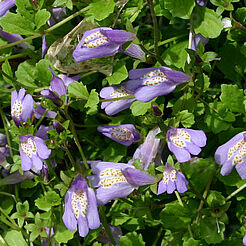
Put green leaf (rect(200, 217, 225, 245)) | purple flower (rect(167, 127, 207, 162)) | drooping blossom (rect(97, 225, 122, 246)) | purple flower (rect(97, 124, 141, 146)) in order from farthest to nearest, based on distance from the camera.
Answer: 1. drooping blossom (rect(97, 225, 122, 246))
2. purple flower (rect(97, 124, 141, 146))
3. green leaf (rect(200, 217, 225, 245))
4. purple flower (rect(167, 127, 207, 162))

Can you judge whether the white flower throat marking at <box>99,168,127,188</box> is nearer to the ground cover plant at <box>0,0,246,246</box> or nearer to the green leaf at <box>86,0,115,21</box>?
the ground cover plant at <box>0,0,246,246</box>

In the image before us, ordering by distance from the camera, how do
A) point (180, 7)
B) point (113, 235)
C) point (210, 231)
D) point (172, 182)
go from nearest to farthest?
1. point (172, 182)
2. point (210, 231)
3. point (180, 7)
4. point (113, 235)

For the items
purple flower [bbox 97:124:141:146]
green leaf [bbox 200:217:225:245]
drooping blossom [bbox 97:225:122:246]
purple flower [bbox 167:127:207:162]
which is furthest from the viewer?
drooping blossom [bbox 97:225:122:246]

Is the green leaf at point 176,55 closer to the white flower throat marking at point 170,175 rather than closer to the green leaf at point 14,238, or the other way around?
the white flower throat marking at point 170,175

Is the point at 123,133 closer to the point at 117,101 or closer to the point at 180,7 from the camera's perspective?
the point at 117,101

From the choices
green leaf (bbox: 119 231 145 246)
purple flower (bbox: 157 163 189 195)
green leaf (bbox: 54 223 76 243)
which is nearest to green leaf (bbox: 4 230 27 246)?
green leaf (bbox: 54 223 76 243)

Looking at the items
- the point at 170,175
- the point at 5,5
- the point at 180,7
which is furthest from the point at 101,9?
the point at 170,175

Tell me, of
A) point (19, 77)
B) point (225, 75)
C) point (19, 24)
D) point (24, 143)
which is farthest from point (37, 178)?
point (225, 75)
